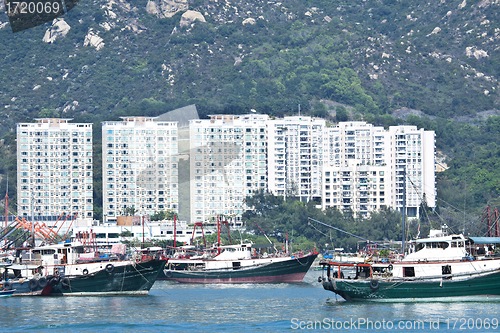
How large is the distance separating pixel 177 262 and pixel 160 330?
162 ft

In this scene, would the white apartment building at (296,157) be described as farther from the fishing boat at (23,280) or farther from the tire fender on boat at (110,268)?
the tire fender on boat at (110,268)

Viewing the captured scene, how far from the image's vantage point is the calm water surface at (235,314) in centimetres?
6056

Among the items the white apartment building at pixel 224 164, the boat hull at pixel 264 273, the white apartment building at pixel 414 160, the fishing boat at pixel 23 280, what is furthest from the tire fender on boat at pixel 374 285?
the white apartment building at pixel 414 160

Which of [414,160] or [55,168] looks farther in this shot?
[414,160]

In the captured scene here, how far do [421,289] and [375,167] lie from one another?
10845 centimetres

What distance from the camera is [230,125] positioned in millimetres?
180125

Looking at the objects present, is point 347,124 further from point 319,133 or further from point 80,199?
point 80,199

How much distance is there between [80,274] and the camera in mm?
78688

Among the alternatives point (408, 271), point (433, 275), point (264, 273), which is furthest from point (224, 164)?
point (433, 275)

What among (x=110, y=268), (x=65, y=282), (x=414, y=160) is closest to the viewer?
(x=110, y=268)

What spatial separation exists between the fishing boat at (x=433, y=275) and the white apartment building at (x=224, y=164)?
103694 mm

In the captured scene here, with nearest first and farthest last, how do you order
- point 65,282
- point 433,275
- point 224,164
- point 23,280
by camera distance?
point 433,275
point 65,282
point 23,280
point 224,164

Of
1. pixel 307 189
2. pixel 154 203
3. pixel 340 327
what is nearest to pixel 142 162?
pixel 154 203

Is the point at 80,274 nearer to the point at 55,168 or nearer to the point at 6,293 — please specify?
the point at 6,293
